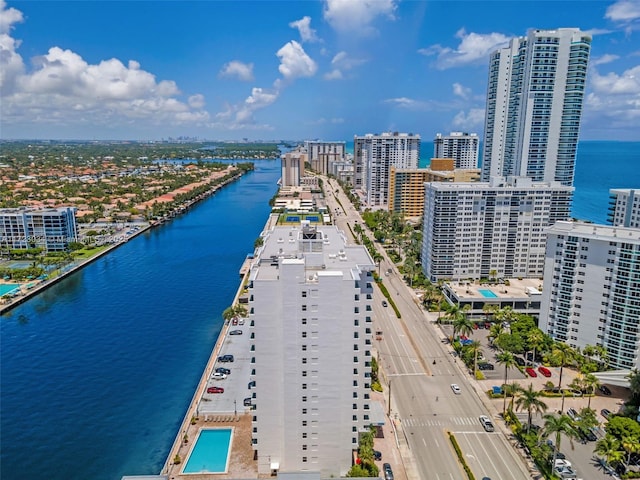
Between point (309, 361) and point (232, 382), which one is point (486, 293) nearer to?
point (232, 382)

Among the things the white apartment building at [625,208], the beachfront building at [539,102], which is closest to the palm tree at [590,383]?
the white apartment building at [625,208]

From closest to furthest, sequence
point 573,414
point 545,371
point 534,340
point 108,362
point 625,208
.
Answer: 1. point 573,414
2. point 545,371
3. point 534,340
4. point 108,362
5. point 625,208

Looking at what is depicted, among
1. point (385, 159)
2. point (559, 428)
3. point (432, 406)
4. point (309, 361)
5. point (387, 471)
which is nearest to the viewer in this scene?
point (309, 361)

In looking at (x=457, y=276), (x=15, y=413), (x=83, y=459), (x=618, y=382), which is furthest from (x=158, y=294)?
(x=618, y=382)

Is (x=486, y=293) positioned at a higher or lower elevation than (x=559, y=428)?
lower

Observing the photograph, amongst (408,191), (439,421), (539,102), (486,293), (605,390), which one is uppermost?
(539,102)

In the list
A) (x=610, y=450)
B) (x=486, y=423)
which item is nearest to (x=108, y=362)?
(x=486, y=423)

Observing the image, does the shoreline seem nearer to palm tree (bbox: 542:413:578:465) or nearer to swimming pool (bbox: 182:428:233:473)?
swimming pool (bbox: 182:428:233:473)

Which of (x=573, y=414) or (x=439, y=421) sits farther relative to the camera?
(x=573, y=414)
